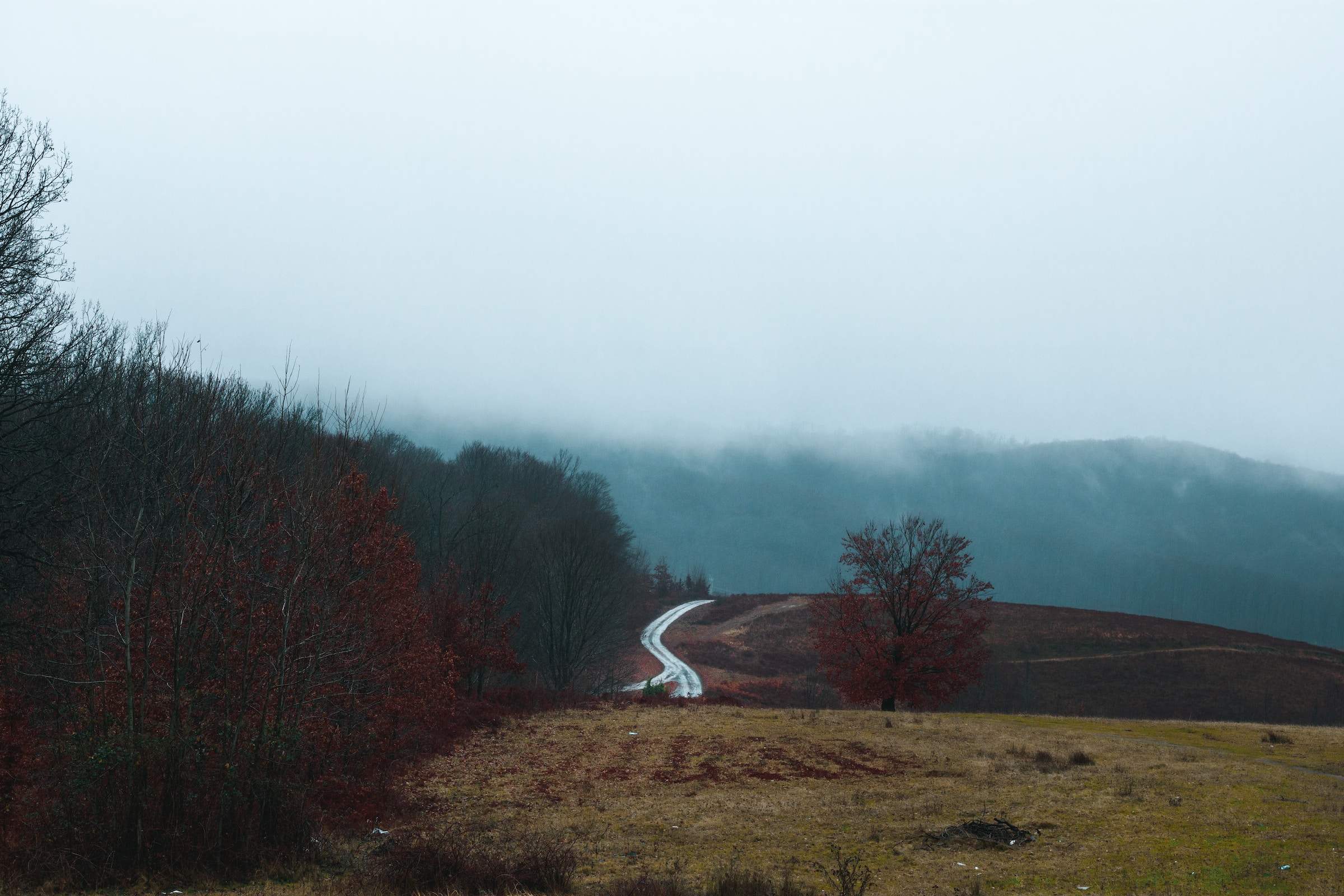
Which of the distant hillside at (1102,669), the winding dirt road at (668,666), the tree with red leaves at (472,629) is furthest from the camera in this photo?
the distant hillside at (1102,669)

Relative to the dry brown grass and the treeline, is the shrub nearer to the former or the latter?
the dry brown grass

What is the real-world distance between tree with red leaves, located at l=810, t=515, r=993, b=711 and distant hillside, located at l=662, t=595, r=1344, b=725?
18.3m

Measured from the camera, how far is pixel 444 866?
10.6 metres

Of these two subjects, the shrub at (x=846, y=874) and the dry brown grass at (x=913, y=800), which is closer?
the shrub at (x=846, y=874)

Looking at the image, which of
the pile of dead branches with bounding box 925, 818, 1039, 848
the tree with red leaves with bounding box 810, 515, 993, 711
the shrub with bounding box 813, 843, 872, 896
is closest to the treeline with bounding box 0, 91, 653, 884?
the shrub with bounding box 813, 843, 872, 896

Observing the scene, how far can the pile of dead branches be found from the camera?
14773mm

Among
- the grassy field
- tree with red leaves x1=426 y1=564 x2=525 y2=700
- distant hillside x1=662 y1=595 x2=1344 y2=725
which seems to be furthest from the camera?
distant hillside x1=662 y1=595 x2=1344 y2=725

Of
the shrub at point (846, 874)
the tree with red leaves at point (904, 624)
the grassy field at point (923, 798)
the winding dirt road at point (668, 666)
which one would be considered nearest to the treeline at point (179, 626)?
the grassy field at point (923, 798)

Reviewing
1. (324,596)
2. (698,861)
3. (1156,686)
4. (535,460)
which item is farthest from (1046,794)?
(535,460)

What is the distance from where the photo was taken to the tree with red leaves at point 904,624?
43.2 meters

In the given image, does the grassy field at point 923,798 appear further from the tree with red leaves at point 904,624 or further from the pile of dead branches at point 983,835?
the tree with red leaves at point 904,624

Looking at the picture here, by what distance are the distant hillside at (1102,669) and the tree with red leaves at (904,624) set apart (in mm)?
18332

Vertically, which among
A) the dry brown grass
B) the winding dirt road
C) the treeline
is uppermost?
the treeline

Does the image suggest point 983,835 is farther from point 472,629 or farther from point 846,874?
point 472,629
